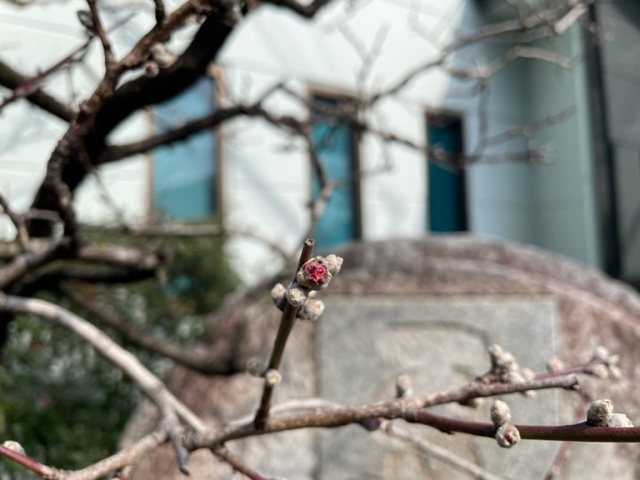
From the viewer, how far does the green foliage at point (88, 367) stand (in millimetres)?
1626

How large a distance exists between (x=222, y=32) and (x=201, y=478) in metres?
0.89

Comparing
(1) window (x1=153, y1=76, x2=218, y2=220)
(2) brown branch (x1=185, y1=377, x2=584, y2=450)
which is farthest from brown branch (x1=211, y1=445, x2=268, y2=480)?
(1) window (x1=153, y1=76, x2=218, y2=220)

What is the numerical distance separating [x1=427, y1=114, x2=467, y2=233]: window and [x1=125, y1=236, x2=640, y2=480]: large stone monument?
2800 mm

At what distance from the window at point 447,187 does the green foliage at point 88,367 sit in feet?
6.93

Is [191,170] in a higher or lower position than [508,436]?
higher

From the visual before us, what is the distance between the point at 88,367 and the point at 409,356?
118cm

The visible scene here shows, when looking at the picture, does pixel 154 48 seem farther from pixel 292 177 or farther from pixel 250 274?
pixel 292 177

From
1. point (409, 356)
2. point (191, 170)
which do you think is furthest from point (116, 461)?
point (191, 170)

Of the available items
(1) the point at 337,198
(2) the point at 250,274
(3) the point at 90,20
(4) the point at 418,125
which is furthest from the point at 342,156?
(3) the point at 90,20

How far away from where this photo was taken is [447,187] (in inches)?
177

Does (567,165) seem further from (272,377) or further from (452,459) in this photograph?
(272,377)

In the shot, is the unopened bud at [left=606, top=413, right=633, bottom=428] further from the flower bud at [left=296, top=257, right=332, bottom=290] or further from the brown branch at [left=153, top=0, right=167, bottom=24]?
the brown branch at [left=153, top=0, right=167, bottom=24]

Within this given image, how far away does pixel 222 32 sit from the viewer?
1079 millimetres

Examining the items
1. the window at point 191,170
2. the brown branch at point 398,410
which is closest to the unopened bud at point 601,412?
the brown branch at point 398,410
